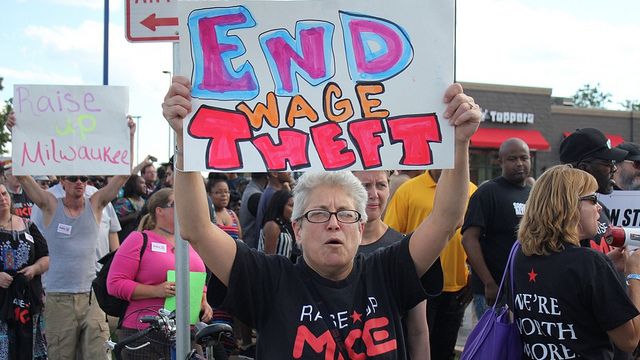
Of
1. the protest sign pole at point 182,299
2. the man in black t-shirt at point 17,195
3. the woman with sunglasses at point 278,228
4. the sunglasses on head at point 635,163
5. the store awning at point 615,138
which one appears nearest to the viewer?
the protest sign pole at point 182,299

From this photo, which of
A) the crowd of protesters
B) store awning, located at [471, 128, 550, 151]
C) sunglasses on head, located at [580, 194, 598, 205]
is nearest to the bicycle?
the crowd of protesters

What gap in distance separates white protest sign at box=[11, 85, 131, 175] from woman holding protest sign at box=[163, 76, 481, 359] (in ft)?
10.2

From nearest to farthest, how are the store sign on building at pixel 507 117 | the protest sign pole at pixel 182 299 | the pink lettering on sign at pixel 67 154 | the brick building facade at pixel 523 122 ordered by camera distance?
the protest sign pole at pixel 182 299
the pink lettering on sign at pixel 67 154
the brick building facade at pixel 523 122
the store sign on building at pixel 507 117

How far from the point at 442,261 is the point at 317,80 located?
3.59 metres

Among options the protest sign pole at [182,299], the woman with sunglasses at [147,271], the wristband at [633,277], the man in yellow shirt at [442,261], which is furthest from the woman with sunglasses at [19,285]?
the wristband at [633,277]

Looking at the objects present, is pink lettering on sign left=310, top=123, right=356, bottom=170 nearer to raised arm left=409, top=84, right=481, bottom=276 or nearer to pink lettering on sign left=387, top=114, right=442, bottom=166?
pink lettering on sign left=387, top=114, right=442, bottom=166

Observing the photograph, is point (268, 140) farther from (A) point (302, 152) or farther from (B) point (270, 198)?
(B) point (270, 198)

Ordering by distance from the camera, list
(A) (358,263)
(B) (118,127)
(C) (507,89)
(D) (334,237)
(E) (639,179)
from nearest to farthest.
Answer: (D) (334,237) < (A) (358,263) < (B) (118,127) < (E) (639,179) < (C) (507,89)

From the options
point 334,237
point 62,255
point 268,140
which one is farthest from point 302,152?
point 62,255

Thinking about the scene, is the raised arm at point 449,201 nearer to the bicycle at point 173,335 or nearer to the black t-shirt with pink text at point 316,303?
the black t-shirt with pink text at point 316,303

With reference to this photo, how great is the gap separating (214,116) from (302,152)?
362 millimetres

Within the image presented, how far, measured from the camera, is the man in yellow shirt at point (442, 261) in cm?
598

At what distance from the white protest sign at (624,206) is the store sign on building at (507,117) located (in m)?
26.3

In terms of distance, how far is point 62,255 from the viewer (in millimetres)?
A: 6664
